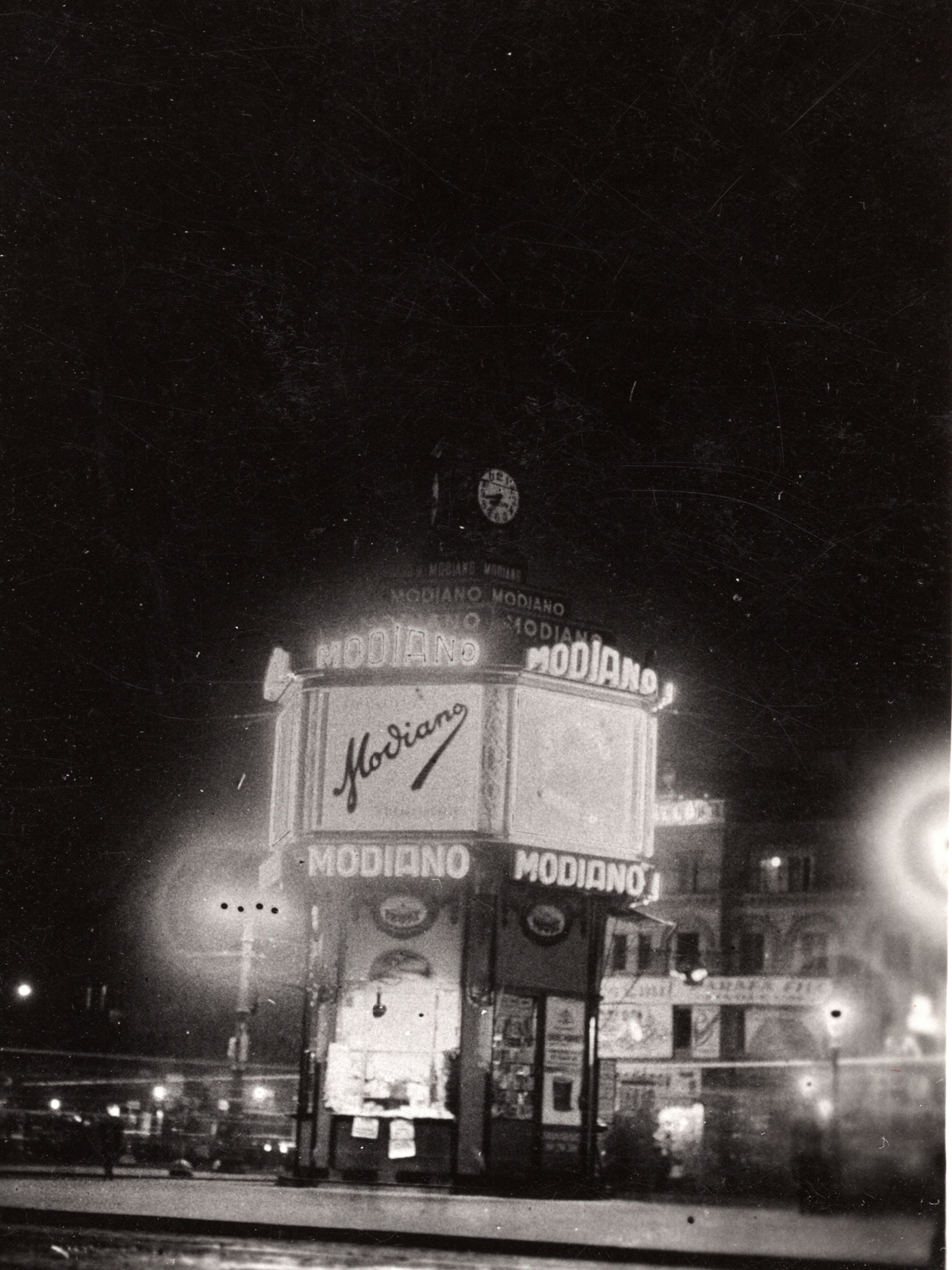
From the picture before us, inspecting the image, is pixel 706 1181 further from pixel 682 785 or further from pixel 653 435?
pixel 653 435

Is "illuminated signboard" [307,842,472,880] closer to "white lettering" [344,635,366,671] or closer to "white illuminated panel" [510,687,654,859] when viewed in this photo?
"white illuminated panel" [510,687,654,859]

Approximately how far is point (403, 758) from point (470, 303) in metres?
13.0

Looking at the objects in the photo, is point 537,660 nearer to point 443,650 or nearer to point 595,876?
point 443,650

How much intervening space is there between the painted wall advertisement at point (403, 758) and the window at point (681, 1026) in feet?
58.3

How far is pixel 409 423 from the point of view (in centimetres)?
2058

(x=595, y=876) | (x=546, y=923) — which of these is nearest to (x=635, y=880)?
(x=595, y=876)

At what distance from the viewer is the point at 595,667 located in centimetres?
2945

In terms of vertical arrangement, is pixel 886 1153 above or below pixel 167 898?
below

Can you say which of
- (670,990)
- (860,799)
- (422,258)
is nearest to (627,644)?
(860,799)

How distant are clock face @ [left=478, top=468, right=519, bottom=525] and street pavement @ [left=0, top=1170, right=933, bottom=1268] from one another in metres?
12.8

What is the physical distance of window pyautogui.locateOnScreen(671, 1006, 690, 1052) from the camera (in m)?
42.9

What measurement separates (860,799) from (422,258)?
1812 cm

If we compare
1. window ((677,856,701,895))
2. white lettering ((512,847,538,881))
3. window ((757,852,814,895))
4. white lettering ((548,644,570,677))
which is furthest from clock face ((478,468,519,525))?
window ((677,856,701,895))

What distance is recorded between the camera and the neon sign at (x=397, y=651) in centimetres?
2875
